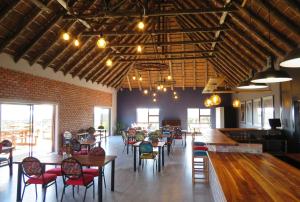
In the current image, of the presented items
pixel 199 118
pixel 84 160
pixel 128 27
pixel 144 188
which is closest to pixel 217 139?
pixel 144 188

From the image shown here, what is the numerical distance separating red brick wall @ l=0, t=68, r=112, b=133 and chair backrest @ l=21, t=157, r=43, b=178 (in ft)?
12.1

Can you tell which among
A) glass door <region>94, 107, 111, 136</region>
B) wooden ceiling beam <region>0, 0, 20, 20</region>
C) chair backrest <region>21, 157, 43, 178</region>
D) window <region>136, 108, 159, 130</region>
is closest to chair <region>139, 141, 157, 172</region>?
chair backrest <region>21, 157, 43, 178</region>

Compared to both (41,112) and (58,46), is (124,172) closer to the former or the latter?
(41,112)

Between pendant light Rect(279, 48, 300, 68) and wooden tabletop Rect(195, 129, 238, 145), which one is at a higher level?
pendant light Rect(279, 48, 300, 68)

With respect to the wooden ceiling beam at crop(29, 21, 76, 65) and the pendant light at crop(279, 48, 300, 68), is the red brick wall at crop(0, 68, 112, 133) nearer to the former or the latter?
the wooden ceiling beam at crop(29, 21, 76, 65)

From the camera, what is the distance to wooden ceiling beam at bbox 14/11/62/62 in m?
7.49

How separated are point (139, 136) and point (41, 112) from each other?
385cm

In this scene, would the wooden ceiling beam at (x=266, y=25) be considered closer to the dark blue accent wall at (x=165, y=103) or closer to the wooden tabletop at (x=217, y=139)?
the wooden tabletop at (x=217, y=139)

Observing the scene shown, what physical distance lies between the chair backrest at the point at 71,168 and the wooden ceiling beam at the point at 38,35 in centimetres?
472

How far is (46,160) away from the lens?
200 inches

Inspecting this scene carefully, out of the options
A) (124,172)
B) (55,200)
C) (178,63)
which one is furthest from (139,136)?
(178,63)

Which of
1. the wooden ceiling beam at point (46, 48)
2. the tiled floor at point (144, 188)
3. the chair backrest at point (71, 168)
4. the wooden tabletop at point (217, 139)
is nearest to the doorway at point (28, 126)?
the tiled floor at point (144, 188)

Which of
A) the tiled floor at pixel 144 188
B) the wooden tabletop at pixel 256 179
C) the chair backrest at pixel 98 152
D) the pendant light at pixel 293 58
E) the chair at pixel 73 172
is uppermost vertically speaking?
the pendant light at pixel 293 58

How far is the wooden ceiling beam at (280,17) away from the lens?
18.7ft
